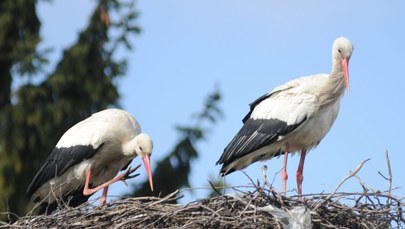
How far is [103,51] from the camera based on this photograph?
1806 centimetres

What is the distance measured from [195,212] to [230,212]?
253 millimetres

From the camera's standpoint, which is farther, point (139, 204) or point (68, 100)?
point (68, 100)

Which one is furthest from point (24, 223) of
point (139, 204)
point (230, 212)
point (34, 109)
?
point (34, 109)

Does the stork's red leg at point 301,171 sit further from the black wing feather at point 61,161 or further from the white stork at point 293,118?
the black wing feather at point 61,161

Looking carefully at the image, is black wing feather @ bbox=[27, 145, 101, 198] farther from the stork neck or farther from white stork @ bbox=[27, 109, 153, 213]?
the stork neck

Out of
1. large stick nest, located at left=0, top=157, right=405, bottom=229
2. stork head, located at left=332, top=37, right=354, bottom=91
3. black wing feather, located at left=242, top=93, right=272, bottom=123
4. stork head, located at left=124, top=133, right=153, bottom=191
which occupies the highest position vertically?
stork head, located at left=332, top=37, right=354, bottom=91

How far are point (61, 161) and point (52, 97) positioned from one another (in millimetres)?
4448

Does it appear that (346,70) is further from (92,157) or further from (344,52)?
(92,157)

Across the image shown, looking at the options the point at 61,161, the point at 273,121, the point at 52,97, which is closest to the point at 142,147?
the point at 61,161

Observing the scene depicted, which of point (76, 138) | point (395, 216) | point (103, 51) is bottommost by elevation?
point (395, 216)

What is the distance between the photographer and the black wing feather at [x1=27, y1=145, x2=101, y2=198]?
1361cm

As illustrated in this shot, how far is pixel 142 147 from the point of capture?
44.0ft

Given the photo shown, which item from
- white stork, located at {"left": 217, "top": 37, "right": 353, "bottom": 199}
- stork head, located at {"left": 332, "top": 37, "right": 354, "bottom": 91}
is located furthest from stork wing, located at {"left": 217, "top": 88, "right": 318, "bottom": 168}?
stork head, located at {"left": 332, "top": 37, "right": 354, "bottom": 91}

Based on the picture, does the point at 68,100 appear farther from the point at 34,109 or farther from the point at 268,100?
the point at 268,100
